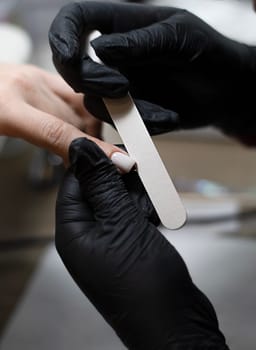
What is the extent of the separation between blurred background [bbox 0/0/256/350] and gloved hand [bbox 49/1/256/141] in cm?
8

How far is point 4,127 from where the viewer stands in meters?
0.57

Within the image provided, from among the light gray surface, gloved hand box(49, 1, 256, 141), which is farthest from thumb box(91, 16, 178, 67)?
the light gray surface

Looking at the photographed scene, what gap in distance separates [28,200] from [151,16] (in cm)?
46

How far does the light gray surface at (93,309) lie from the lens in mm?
677

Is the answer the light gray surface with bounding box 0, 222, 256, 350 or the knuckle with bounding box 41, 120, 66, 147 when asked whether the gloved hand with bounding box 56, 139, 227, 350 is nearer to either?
the knuckle with bounding box 41, 120, 66, 147

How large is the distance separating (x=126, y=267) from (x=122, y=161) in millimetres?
92

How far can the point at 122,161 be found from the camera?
0.49m

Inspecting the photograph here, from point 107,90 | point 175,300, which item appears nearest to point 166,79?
point 107,90

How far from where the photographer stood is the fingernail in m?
0.49

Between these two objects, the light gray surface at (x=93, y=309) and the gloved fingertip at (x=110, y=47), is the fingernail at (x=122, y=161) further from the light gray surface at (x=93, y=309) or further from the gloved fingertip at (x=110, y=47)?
the light gray surface at (x=93, y=309)

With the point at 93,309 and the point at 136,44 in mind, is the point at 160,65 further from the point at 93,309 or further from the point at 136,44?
the point at 93,309

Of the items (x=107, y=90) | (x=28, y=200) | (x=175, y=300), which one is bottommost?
(x=28, y=200)

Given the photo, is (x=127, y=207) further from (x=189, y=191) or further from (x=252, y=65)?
(x=189, y=191)

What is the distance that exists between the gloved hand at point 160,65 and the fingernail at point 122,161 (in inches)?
1.9
